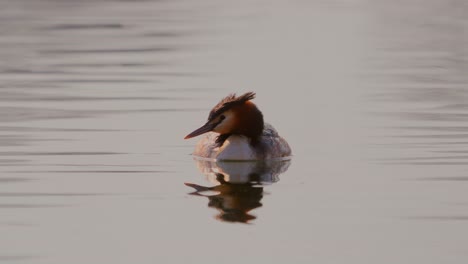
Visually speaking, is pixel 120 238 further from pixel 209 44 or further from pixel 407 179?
pixel 209 44

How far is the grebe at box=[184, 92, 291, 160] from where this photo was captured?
17125 mm

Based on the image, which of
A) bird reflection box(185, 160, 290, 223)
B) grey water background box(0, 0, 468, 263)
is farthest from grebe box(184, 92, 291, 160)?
grey water background box(0, 0, 468, 263)

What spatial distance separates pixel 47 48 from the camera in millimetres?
31672

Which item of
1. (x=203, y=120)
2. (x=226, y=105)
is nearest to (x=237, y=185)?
(x=226, y=105)

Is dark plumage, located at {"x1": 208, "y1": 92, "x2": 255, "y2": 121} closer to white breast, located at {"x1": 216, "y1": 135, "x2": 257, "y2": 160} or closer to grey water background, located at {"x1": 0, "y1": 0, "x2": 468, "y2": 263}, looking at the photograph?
white breast, located at {"x1": 216, "y1": 135, "x2": 257, "y2": 160}

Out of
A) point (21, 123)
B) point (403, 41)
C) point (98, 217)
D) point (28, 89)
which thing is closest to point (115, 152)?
point (21, 123)

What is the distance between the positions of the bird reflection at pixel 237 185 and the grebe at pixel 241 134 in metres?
0.13

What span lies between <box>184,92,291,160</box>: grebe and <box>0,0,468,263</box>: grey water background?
0.34m

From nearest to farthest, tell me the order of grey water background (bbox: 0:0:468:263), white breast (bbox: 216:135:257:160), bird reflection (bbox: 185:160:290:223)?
grey water background (bbox: 0:0:468:263)
bird reflection (bbox: 185:160:290:223)
white breast (bbox: 216:135:257:160)

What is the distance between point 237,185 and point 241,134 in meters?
2.16

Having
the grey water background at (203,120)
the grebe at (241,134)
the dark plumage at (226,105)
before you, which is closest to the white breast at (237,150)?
the grebe at (241,134)

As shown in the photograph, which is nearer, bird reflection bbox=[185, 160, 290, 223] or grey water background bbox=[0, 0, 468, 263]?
grey water background bbox=[0, 0, 468, 263]

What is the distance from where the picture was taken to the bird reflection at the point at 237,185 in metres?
13.6

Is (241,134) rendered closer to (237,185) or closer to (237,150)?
(237,150)
